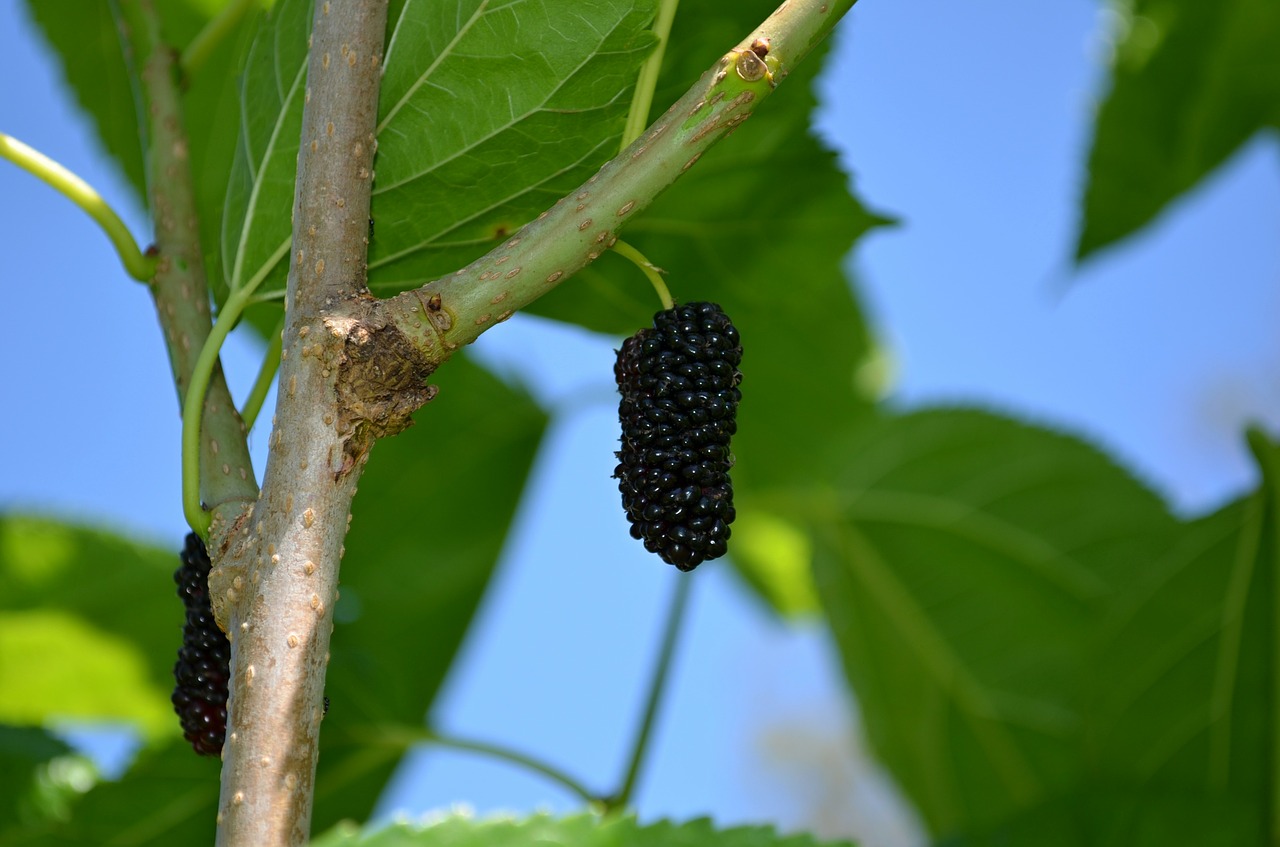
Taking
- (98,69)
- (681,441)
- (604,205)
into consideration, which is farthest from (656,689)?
(98,69)

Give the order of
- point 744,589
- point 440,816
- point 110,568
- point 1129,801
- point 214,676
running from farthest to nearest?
point 744,589, point 110,568, point 1129,801, point 214,676, point 440,816

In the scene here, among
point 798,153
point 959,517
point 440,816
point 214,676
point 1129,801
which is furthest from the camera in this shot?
point 959,517

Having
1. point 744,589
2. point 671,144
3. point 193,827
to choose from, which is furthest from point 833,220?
point 744,589

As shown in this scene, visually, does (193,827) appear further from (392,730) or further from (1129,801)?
(1129,801)

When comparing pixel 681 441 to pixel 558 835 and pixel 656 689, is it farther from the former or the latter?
pixel 656 689

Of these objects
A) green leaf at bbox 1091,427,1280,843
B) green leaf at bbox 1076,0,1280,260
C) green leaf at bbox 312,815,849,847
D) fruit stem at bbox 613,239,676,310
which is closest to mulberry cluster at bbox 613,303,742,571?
fruit stem at bbox 613,239,676,310

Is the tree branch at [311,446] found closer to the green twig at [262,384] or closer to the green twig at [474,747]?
the green twig at [262,384]

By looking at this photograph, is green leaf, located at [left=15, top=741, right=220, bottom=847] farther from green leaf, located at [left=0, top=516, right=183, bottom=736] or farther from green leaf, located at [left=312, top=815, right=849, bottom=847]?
green leaf, located at [left=312, top=815, right=849, bottom=847]
